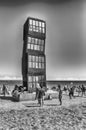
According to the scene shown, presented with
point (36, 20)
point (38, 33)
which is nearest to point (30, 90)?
point (38, 33)

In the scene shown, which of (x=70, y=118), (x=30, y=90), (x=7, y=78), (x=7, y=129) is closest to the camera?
(x=7, y=129)

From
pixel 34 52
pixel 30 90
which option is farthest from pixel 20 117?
pixel 34 52

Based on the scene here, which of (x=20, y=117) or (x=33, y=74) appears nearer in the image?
(x=20, y=117)

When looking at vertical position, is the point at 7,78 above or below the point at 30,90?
below

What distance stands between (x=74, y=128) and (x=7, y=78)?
11587 cm

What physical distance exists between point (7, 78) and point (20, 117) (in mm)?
112724

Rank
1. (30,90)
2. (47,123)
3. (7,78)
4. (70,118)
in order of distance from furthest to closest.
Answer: (7,78) < (30,90) < (70,118) < (47,123)

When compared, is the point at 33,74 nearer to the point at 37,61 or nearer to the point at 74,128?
the point at 37,61

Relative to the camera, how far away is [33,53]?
2480cm

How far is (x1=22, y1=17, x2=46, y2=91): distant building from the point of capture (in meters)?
24.5

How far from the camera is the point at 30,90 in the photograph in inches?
965

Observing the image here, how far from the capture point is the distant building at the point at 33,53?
24531 millimetres

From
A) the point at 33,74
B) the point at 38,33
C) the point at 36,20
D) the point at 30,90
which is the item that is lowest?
the point at 30,90

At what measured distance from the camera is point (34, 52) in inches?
981
